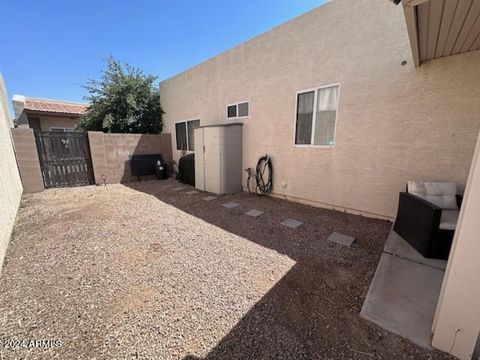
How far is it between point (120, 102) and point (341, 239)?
9.85 metres

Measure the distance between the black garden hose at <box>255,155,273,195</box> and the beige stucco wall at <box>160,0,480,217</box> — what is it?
0.17 meters

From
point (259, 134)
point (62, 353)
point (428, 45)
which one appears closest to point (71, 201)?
point (62, 353)

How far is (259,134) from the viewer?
205 inches

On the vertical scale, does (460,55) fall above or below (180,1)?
below

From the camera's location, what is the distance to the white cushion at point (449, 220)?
7.39 feet

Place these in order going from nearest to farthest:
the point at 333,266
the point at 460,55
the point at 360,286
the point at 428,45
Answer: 1. the point at 360,286
2. the point at 333,266
3. the point at 428,45
4. the point at 460,55

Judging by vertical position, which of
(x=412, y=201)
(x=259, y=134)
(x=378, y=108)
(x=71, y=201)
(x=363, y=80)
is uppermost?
(x=363, y=80)

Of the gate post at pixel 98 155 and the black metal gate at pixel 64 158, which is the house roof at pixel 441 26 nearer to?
the gate post at pixel 98 155

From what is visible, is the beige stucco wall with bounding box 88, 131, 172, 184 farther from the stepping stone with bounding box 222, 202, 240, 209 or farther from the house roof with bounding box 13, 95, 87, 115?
the house roof with bounding box 13, 95, 87, 115

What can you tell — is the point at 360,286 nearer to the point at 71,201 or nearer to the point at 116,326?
the point at 116,326

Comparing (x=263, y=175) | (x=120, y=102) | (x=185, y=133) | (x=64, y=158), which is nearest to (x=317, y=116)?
(x=263, y=175)

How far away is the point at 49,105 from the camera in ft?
35.6

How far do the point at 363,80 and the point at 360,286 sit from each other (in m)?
3.50

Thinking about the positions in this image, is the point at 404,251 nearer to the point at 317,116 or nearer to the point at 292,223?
the point at 292,223
